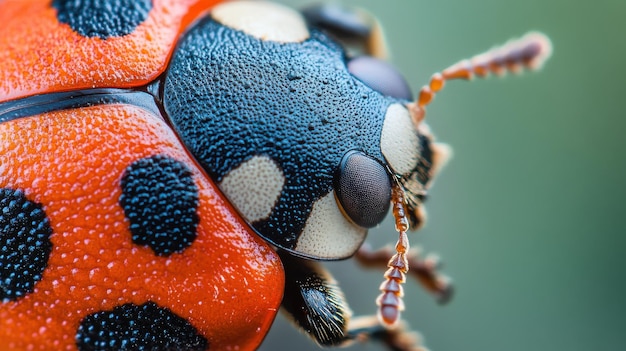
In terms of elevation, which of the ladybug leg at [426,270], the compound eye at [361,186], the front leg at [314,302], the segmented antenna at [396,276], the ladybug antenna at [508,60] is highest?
the ladybug antenna at [508,60]

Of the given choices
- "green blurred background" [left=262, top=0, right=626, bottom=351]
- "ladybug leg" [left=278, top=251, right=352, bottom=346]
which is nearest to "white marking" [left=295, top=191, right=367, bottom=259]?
"ladybug leg" [left=278, top=251, right=352, bottom=346]

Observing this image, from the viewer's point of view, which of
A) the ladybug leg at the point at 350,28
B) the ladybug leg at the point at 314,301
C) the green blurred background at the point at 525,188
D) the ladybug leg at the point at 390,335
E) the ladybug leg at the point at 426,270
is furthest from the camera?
the green blurred background at the point at 525,188

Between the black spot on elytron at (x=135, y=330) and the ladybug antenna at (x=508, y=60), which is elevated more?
the ladybug antenna at (x=508, y=60)

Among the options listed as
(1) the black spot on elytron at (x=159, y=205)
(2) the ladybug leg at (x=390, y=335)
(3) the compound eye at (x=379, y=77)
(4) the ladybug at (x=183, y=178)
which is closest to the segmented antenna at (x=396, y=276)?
(4) the ladybug at (x=183, y=178)

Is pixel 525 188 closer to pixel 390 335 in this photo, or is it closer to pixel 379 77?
pixel 390 335

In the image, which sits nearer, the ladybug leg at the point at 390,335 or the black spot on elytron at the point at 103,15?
the black spot on elytron at the point at 103,15

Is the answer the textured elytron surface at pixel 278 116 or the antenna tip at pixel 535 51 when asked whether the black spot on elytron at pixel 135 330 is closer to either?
the textured elytron surface at pixel 278 116
